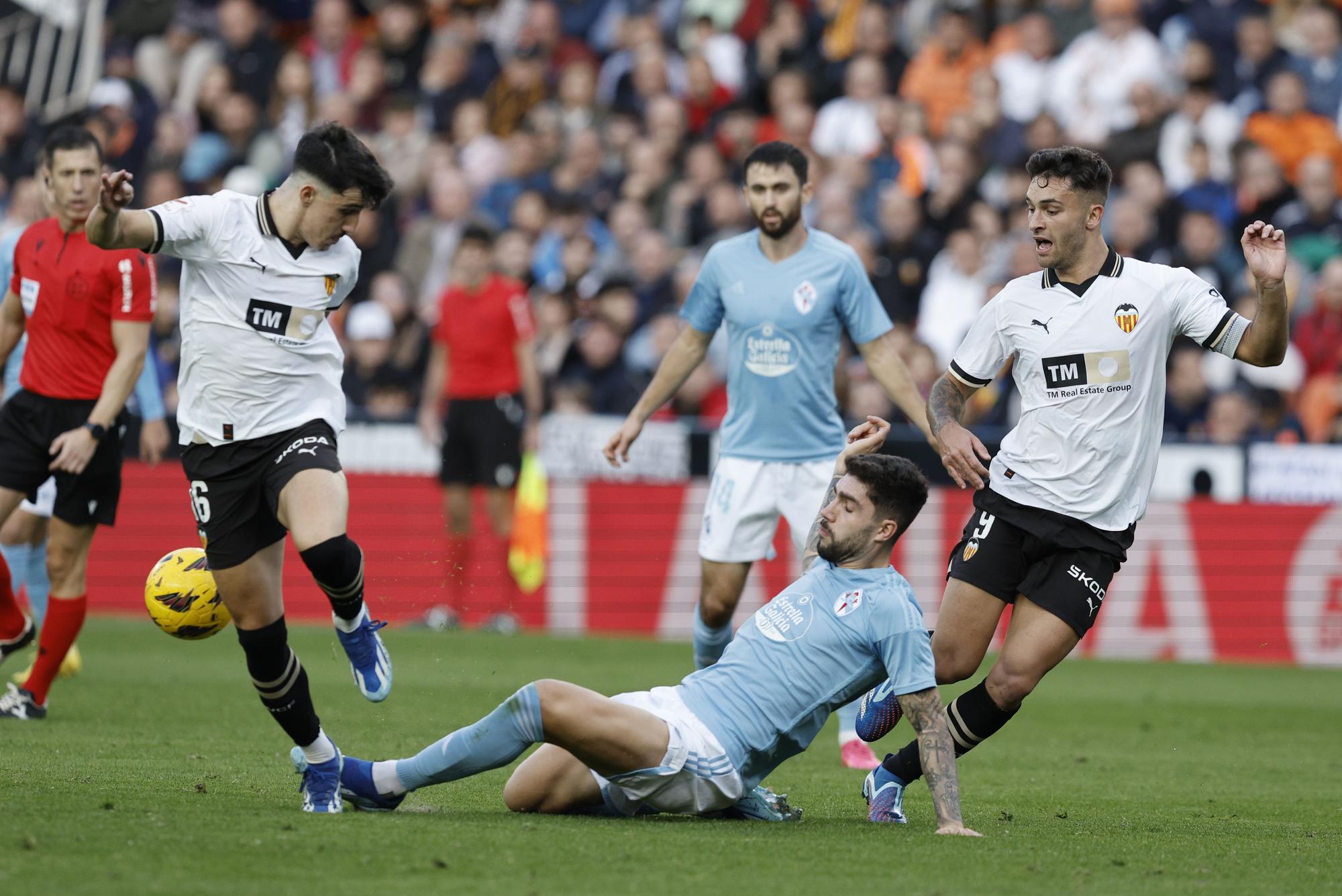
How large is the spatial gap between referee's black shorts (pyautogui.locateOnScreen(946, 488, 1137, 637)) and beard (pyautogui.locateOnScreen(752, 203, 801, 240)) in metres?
2.57

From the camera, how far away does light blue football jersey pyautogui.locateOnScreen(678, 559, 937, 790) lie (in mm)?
6234

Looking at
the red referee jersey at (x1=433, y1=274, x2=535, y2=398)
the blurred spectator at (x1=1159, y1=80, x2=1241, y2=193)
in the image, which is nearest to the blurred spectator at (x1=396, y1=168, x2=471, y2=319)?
the red referee jersey at (x1=433, y1=274, x2=535, y2=398)

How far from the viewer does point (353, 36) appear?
75.0 feet

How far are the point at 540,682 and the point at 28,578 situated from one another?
20.9 ft

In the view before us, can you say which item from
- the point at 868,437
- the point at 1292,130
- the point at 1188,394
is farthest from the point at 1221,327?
the point at 1292,130

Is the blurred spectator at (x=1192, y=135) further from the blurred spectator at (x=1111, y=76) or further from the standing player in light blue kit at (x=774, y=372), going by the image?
the standing player in light blue kit at (x=774, y=372)

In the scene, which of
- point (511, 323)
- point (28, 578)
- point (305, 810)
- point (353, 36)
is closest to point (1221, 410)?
point (511, 323)

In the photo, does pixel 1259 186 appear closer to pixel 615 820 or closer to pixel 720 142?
pixel 720 142

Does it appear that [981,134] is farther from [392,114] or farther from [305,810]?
[305,810]

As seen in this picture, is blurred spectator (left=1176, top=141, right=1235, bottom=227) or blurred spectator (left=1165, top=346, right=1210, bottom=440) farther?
blurred spectator (left=1176, top=141, right=1235, bottom=227)

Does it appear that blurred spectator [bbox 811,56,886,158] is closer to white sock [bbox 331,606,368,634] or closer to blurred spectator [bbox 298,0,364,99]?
blurred spectator [bbox 298,0,364,99]

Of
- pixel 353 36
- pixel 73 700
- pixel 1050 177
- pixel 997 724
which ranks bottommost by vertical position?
pixel 73 700

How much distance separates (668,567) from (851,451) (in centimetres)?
902

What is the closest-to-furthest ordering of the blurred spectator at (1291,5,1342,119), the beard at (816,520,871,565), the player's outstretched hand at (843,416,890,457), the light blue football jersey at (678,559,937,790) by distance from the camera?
the light blue football jersey at (678,559,937,790) → the beard at (816,520,871,565) → the player's outstretched hand at (843,416,890,457) → the blurred spectator at (1291,5,1342,119)
